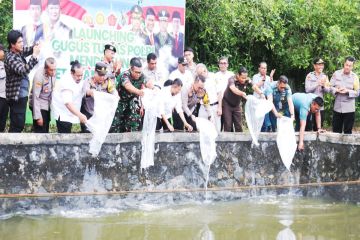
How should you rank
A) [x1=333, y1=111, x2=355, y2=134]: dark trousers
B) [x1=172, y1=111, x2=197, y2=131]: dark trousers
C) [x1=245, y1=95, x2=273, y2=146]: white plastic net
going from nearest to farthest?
[x1=245, y1=95, x2=273, y2=146]: white plastic net < [x1=172, y1=111, x2=197, y2=131]: dark trousers < [x1=333, y1=111, x2=355, y2=134]: dark trousers

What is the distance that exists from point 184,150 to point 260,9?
5.86 m

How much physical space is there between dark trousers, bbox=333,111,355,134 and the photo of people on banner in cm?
298

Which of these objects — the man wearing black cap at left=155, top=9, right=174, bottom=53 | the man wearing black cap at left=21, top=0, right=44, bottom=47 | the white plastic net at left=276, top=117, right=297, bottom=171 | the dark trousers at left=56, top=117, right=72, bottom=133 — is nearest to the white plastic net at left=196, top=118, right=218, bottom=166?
the white plastic net at left=276, top=117, right=297, bottom=171

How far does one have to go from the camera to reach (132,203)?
8.50 meters

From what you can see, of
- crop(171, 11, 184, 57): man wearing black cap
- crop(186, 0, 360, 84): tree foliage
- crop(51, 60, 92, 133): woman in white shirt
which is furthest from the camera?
crop(186, 0, 360, 84): tree foliage

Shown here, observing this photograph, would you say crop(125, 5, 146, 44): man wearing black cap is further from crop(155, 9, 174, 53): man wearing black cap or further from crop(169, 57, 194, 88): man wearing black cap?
crop(169, 57, 194, 88): man wearing black cap

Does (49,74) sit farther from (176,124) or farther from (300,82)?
(300,82)

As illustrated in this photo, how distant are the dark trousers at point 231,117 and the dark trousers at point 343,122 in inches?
69.6

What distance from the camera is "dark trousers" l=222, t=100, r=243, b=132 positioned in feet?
32.8

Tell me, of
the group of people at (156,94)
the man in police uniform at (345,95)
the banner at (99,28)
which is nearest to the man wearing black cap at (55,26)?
the banner at (99,28)

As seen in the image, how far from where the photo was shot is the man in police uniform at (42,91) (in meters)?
8.16

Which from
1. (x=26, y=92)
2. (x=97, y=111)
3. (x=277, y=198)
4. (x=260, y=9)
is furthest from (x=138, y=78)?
(x=260, y=9)

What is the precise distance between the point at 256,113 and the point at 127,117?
6.81 feet

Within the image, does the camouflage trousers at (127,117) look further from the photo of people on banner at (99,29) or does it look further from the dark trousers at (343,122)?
the dark trousers at (343,122)
